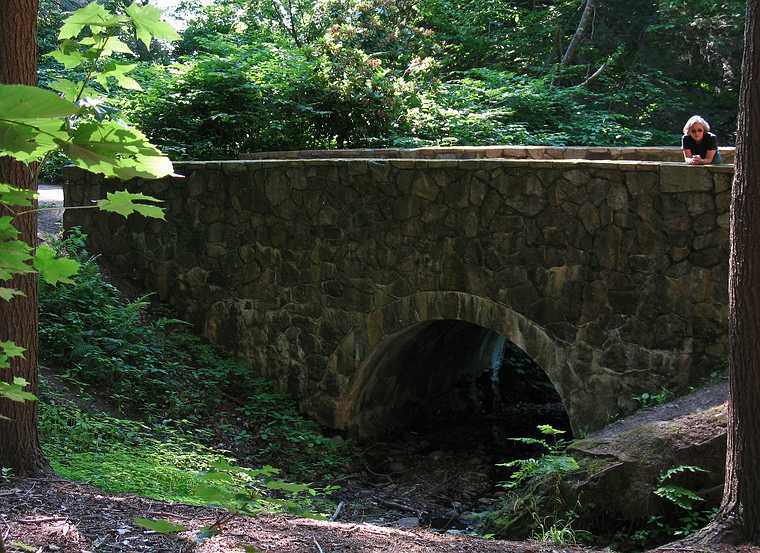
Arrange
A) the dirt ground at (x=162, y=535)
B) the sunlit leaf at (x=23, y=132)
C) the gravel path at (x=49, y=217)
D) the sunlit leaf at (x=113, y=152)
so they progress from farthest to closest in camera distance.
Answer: the gravel path at (x=49, y=217)
the dirt ground at (x=162, y=535)
the sunlit leaf at (x=113, y=152)
the sunlit leaf at (x=23, y=132)

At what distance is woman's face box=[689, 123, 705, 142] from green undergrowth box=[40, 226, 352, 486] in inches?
155

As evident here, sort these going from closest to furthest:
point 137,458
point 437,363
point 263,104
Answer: point 137,458 → point 437,363 → point 263,104

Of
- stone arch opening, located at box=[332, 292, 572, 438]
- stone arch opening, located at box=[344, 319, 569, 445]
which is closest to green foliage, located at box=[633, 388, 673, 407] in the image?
stone arch opening, located at box=[332, 292, 572, 438]

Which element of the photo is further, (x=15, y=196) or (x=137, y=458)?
(x=137, y=458)

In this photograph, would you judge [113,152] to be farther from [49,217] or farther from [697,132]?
[49,217]

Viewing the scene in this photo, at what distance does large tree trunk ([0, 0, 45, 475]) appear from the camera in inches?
171

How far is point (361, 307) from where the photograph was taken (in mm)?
7961

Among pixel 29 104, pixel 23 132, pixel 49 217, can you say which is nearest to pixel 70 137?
pixel 23 132

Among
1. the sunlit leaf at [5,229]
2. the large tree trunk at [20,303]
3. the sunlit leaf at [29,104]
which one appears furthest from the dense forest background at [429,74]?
the sunlit leaf at [29,104]

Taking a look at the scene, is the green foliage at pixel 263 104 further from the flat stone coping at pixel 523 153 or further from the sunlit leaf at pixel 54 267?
the sunlit leaf at pixel 54 267

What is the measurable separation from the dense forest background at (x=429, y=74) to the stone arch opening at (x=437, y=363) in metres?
3.14

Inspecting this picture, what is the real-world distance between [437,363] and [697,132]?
393 cm

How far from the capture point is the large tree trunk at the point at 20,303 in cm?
435

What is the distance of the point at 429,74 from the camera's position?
14031 millimetres
